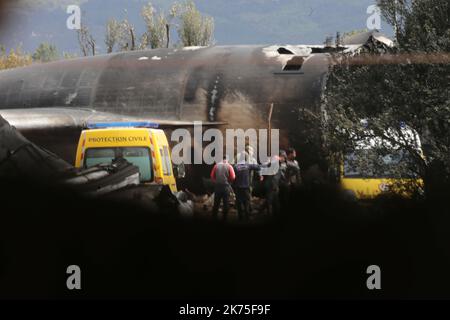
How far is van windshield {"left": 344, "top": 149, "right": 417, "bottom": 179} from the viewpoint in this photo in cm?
1012

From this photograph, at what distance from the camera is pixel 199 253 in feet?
12.1

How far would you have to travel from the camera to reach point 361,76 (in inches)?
448

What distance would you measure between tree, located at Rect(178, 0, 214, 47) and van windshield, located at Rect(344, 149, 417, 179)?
6148 cm

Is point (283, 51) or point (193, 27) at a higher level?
point (193, 27)

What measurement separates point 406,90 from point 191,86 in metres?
11.9

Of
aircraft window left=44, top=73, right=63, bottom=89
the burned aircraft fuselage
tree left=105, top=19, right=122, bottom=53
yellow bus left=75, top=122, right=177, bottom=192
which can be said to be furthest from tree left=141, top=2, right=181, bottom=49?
yellow bus left=75, top=122, right=177, bottom=192

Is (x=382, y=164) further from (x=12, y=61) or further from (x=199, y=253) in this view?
(x=12, y=61)

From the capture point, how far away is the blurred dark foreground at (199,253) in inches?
136

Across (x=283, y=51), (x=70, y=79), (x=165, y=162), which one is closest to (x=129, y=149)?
(x=165, y=162)

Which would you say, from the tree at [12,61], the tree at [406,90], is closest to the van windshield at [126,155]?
the tree at [406,90]

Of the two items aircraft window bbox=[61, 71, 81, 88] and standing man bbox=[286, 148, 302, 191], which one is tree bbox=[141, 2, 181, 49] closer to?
aircraft window bbox=[61, 71, 81, 88]

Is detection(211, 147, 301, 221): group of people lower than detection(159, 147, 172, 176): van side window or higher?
lower
